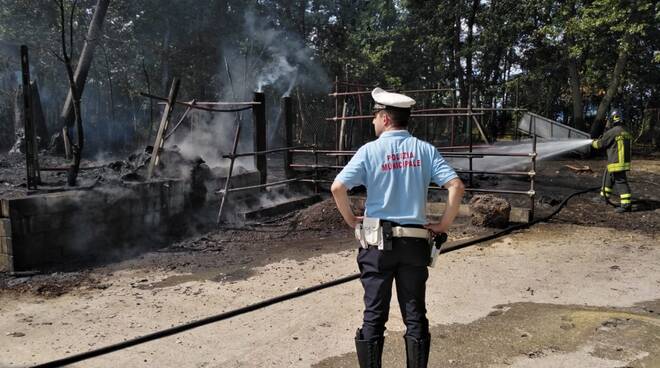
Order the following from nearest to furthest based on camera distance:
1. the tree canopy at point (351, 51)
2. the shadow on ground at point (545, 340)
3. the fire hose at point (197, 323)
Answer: the shadow on ground at point (545, 340), the fire hose at point (197, 323), the tree canopy at point (351, 51)

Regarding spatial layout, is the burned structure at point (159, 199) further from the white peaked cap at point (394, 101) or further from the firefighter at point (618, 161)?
the white peaked cap at point (394, 101)

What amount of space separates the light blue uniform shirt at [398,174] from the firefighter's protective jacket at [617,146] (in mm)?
7520

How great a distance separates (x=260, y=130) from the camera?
31.7 feet

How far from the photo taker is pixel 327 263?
627 centimetres

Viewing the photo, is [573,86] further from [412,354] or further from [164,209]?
[412,354]

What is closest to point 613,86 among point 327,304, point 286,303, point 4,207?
point 327,304

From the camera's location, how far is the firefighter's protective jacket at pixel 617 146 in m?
9.00

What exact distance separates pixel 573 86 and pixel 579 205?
11293mm

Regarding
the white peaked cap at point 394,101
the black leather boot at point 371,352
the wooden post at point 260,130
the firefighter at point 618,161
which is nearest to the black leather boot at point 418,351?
the black leather boot at point 371,352

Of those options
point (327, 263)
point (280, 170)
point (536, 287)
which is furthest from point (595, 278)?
point (280, 170)

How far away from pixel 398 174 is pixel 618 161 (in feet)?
25.4

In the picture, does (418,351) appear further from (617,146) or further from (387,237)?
(617,146)

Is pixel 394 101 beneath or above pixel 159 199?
above

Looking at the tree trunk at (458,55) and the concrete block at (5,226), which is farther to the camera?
the tree trunk at (458,55)
